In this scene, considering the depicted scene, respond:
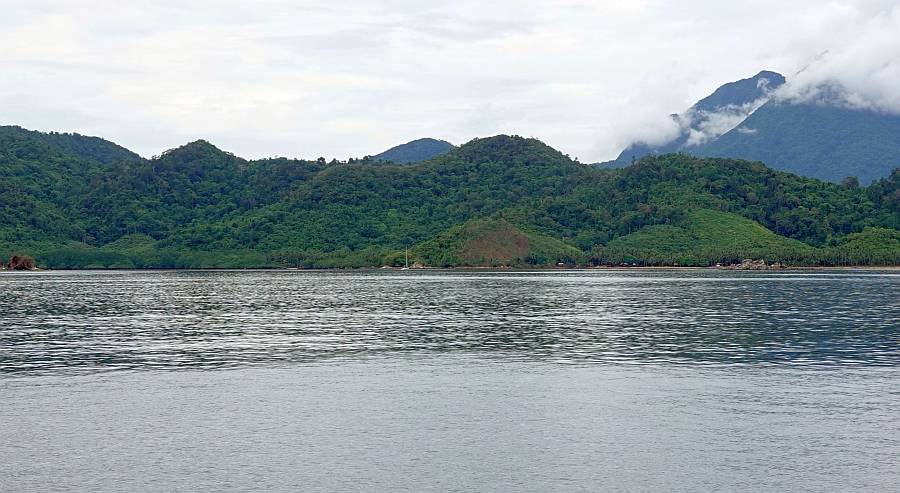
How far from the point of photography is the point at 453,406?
50188mm

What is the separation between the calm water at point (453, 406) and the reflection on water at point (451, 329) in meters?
0.63

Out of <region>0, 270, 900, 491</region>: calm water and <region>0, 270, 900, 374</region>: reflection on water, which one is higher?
<region>0, 270, 900, 374</region>: reflection on water

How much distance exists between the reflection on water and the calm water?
2.08ft

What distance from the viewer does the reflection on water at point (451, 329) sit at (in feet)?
238

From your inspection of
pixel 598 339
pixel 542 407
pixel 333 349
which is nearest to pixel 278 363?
pixel 333 349

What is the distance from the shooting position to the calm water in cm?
3575

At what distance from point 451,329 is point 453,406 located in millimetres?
48125

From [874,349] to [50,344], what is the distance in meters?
73.4

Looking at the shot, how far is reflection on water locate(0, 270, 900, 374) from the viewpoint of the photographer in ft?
238

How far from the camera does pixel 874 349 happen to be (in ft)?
250

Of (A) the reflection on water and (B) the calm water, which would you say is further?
(A) the reflection on water

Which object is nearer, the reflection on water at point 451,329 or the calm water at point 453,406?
the calm water at point 453,406

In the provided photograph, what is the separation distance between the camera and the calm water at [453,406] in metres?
35.8

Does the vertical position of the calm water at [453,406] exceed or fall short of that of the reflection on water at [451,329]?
it falls short
